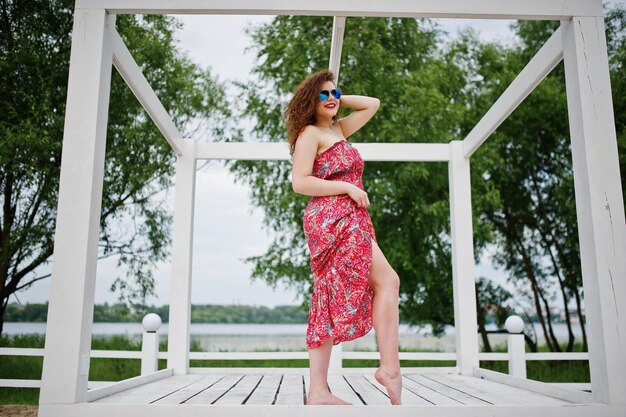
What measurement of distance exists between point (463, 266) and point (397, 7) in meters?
2.62

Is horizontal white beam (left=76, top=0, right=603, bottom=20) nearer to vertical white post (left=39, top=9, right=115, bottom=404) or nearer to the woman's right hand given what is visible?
vertical white post (left=39, top=9, right=115, bottom=404)

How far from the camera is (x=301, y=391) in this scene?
3.02m

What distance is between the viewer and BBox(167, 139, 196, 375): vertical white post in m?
4.21

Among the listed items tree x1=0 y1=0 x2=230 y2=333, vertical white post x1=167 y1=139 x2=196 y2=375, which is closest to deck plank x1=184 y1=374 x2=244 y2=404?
vertical white post x1=167 y1=139 x2=196 y2=375

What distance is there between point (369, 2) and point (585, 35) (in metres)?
0.94

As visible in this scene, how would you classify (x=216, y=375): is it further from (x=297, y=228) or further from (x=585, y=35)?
(x=297, y=228)

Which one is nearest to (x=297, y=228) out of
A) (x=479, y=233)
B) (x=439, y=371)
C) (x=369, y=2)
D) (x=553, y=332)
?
(x=479, y=233)

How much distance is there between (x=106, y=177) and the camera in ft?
19.1

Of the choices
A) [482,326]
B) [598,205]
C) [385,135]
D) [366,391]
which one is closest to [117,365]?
[385,135]

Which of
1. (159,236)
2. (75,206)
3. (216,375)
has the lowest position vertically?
(216,375)

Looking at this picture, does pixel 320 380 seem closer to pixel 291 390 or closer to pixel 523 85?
pixel 291 390

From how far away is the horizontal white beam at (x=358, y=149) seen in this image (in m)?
4.56

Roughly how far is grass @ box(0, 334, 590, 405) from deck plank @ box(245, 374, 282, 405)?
3.63 metres

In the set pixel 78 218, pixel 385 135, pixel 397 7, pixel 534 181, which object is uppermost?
pixel 385 135
